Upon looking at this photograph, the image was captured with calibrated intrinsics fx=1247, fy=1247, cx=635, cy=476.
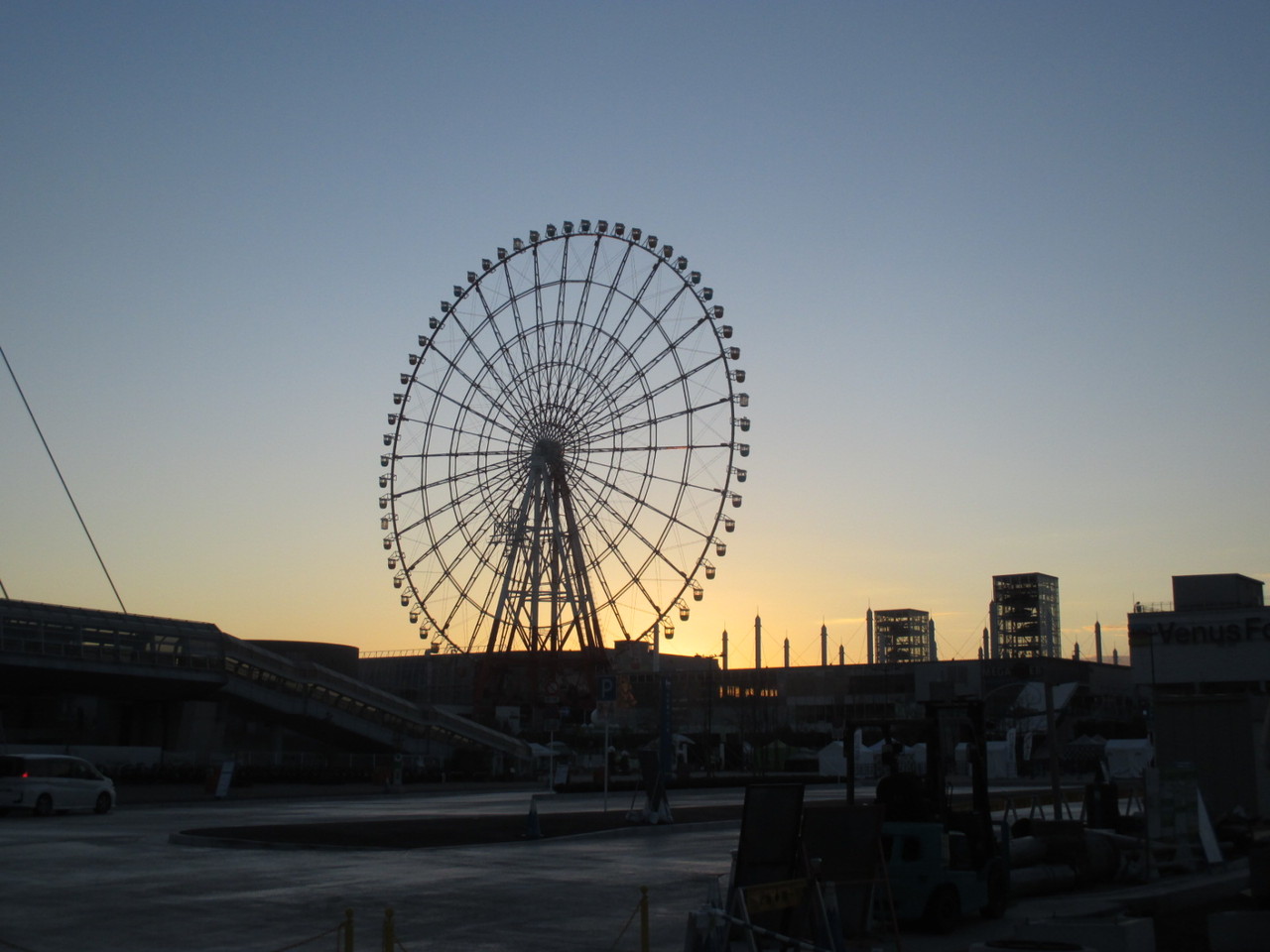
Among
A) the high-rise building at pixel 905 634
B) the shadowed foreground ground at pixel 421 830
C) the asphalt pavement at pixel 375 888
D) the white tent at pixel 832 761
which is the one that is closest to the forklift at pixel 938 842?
the asphalt pavement at pixel 375 888

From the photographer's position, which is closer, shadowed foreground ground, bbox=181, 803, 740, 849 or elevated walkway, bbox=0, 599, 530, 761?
shadowed foreground ground, bbox=181, 803, 740, 849

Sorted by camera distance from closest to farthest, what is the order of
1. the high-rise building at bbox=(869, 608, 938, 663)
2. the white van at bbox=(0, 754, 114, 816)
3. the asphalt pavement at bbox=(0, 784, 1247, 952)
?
the asphalt pavement at bbox=(0, 784, 1247, 952)
the white van at bbox=(0, 754, 114, 816)
the high-rise building at bbox=(869, 608, 938, 663)

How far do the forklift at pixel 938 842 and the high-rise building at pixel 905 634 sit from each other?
16947 cm

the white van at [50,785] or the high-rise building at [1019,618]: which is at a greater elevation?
the high-rise building at [1019,618]

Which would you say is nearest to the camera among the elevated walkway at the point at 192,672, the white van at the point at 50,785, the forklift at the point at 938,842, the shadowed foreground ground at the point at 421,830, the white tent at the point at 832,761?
the forklift at the point at 938,842

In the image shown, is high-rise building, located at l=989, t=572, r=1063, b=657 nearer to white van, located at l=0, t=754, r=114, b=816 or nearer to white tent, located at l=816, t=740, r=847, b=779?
white tent, located at l=816, t=740, r=847, b=779

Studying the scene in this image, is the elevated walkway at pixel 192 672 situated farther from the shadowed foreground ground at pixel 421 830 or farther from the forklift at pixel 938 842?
the forklift at pixel 938 842

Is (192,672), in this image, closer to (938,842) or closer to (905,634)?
(938,842)

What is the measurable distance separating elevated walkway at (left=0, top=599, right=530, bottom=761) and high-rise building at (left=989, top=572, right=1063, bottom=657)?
104847 mm

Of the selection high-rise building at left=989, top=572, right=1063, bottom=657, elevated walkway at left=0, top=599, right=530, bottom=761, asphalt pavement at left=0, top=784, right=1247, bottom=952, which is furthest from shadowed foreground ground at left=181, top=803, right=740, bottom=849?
high-rise building at left=989, top=572, right=1063, bottom=657

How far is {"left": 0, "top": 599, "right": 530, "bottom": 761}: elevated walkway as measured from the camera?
50188 mm

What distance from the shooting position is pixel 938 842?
552 inches

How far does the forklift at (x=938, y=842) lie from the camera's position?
13914mm

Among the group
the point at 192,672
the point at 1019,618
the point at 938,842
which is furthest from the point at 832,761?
the point at 1019,618
